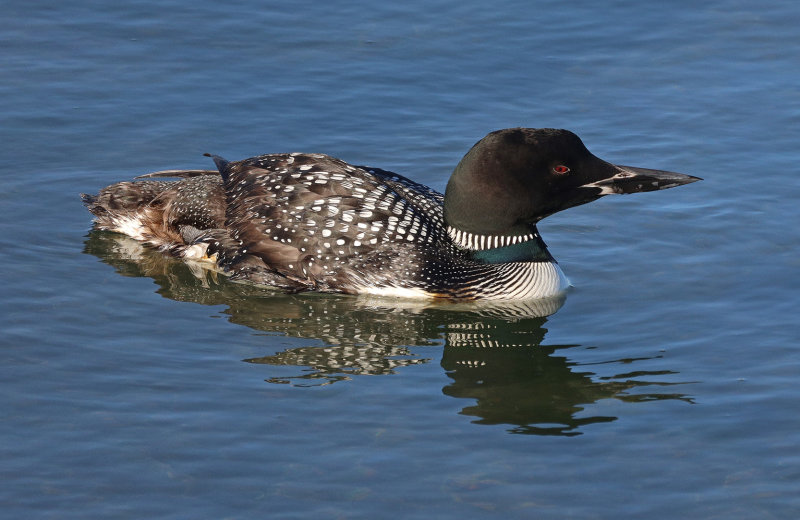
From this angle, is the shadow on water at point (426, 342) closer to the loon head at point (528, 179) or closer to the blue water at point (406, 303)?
the blue water at point (406, 303)

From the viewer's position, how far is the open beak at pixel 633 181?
25.8 feet

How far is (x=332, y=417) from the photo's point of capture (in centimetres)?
633

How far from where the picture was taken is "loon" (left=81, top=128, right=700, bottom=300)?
25.5 feet

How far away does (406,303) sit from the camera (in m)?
7.95

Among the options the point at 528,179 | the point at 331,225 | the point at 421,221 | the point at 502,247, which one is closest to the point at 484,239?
the point at 502,247

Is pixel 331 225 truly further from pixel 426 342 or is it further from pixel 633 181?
pixel 633 181

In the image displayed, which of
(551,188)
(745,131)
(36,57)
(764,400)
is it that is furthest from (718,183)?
(36,57)

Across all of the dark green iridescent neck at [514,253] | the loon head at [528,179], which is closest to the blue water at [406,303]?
the dark green iridescent neck at [514,253]

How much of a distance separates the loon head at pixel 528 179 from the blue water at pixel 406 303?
0.56 m

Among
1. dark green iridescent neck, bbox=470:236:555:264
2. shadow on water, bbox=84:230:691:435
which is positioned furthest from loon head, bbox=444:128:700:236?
shadow on water, bbox=84:230:691:435

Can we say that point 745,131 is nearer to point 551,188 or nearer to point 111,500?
point 551,188

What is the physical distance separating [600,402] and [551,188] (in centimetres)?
165

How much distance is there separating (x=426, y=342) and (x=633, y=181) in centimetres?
156

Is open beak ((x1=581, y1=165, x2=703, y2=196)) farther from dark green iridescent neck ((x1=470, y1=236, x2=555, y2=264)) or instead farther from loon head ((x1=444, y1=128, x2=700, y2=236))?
dark green iridescent neck ((x1=470, y1=236, x2=555, y2=264))
